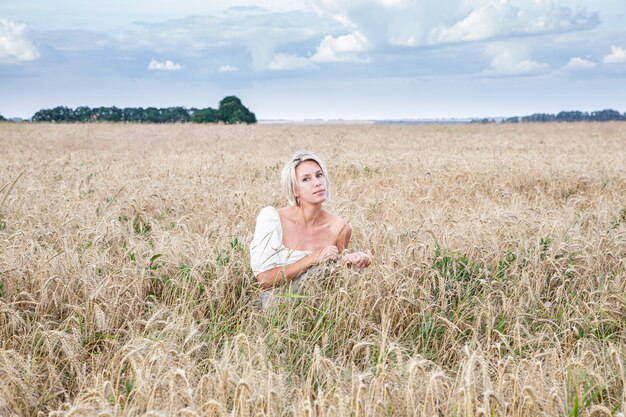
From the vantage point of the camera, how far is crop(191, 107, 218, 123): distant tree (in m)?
60.2

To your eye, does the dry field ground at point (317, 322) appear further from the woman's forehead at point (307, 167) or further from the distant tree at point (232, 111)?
the distant tree at point (232, 111)

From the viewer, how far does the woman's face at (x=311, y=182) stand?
4121mm

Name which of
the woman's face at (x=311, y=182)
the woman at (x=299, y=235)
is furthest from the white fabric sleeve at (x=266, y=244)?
the woman's face at (x=311, y=182)

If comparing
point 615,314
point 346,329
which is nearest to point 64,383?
point 346,329

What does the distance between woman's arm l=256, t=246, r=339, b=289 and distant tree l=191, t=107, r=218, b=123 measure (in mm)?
57180

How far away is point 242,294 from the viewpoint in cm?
401

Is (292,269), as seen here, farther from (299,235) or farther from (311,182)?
(311,182)

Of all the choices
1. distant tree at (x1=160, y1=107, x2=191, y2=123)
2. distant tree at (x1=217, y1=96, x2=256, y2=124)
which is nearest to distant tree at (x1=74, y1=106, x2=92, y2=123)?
distant tree at (x1=160, y1=107, x2=191, y2=123)

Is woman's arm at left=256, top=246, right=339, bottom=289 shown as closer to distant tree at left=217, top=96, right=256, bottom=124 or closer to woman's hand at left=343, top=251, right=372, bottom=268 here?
woman's hand at left=343, top=251, right=372, bottom=268

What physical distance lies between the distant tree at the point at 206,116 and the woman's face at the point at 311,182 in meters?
56.9

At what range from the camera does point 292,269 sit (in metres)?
4.00

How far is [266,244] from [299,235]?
1.30 feet

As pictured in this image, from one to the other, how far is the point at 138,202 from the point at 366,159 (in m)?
6.70

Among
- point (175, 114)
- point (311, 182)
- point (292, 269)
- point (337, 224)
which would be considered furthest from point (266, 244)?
point (175, 114)
